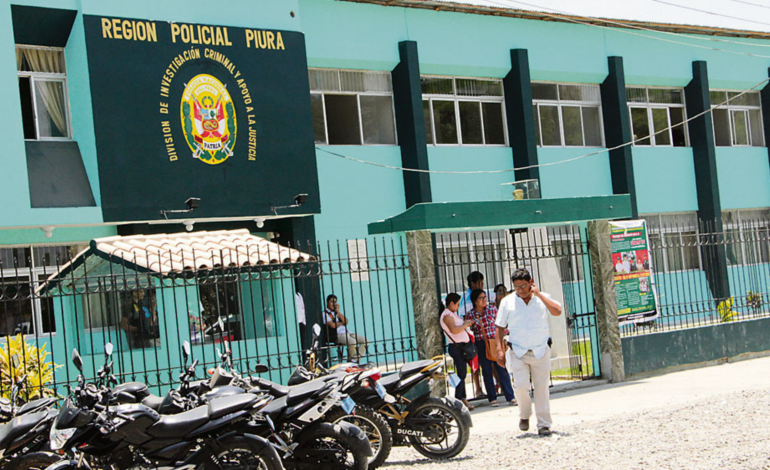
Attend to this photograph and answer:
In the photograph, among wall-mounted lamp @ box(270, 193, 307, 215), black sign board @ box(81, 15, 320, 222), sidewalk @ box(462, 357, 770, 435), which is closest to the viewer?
sidewalk @ box(462, 357, 770, 435)

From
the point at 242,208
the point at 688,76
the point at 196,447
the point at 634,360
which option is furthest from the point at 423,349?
the point at 688,76

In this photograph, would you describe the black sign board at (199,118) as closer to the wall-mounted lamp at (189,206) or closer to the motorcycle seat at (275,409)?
the wall-mounted lamp at (189,206)

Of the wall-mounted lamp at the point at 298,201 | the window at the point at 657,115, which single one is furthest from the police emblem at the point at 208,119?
the window at the point at 657,115

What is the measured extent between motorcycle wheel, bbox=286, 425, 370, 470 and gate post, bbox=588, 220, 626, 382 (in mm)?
6511

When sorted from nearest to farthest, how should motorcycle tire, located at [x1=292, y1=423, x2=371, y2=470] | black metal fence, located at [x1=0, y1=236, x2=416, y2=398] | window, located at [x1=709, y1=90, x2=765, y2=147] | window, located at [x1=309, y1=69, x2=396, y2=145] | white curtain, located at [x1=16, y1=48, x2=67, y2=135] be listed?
motorcycle tire, located at [x1=292, y1=423, x2=371, y2=470], black metal fence, located at [x1=0, y1=236, x2=416, y2=398], white curtain, located at [x1=16, y1=48, x2=67, y2=135], window, located at [x1=309, y1=69, x2=396, y2=145], window, located at [x1=709, y1=90, x2=765, y2=147]

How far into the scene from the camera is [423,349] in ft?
38.0

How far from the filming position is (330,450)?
7504 millimetres

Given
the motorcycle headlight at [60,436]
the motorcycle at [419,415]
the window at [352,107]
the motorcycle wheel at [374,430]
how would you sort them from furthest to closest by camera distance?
the window at [352,107]
the motorcycle at [419,415]
the motorcycle wheel at [374,430]
the motorcycle headlight at [60,436]

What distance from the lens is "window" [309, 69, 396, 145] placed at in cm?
1906

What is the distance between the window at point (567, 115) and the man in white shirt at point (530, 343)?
44.2ft

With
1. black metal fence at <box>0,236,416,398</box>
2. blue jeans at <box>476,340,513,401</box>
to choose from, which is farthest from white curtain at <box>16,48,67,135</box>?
blue jeans at <box>476,340,513,401</box>

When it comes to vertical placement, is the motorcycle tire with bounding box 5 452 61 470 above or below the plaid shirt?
below

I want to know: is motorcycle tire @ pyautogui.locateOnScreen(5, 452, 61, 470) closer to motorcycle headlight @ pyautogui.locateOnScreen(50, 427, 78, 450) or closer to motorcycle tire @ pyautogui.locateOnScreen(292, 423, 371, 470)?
motorcycle headlight @ pyautogui.locateOnScreen(50, 427, 78, 450)

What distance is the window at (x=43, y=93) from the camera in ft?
50.3
